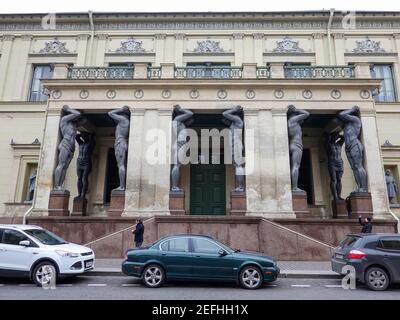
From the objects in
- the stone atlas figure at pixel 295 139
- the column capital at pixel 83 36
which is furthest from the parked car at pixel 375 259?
the column capital at pixel 83 36

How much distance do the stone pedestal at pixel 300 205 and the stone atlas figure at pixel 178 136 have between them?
18.2ft

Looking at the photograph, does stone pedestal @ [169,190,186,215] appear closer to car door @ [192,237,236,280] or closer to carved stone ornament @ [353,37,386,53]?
car door @ [192,237,236,280]

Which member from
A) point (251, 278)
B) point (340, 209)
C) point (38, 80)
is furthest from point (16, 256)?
point (38, 80)

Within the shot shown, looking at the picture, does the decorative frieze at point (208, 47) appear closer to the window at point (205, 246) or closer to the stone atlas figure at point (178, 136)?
the stone atlas figure at point (178, 136)

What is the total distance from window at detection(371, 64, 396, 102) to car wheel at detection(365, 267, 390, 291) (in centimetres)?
1579

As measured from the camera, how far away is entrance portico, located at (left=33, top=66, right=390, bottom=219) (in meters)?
15.1

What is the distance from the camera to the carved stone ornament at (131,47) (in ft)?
73.3

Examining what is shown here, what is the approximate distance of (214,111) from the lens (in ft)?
53.8

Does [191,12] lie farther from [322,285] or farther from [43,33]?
[322,285]

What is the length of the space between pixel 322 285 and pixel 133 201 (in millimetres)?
9162

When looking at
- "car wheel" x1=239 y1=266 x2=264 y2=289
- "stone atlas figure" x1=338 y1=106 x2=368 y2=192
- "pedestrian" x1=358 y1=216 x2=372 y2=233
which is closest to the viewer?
"car wheel" x1=239 y1=266 x2=264 y2=289

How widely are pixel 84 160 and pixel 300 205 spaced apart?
40.5 feet

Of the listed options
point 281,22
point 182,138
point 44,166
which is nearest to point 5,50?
point 44,166

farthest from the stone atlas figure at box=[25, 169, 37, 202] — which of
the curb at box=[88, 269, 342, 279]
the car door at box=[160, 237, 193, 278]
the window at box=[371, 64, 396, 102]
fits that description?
the window at box=[371, 64, 396, 102]
